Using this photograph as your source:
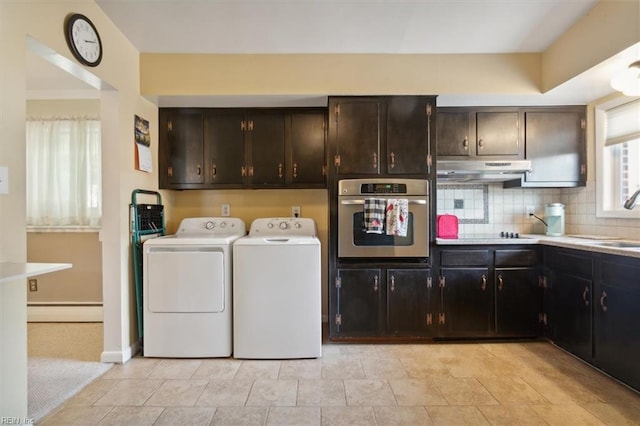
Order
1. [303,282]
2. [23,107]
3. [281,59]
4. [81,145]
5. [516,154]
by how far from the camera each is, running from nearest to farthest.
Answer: [23,107] < [303,282] < [281,59] < [516,154] < [81,145]

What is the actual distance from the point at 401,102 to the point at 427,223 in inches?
41.6

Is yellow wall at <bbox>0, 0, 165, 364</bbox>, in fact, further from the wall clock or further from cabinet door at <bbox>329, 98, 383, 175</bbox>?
cabinet door at <bbox>329, 98, 383, 175</bbox>

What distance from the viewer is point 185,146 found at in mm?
2973

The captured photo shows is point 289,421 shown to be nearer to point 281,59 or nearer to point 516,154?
point 281,59

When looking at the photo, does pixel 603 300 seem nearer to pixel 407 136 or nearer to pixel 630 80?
pixel 630 80

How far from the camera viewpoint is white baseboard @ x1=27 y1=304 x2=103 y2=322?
332 cm

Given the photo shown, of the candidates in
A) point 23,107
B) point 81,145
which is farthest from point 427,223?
point 81,145

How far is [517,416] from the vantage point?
175 cm

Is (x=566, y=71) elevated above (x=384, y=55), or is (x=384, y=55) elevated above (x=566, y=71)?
(x=384, y=55)

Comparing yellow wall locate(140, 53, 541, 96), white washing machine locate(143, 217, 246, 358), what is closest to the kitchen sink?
yellow wall locate(140, 53, 541, 96)

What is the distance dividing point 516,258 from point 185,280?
2714 millimetres

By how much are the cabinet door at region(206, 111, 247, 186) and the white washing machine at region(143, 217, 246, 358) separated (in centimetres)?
76

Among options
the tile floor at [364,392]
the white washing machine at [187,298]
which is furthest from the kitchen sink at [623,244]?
the white washing machine at [187,298]

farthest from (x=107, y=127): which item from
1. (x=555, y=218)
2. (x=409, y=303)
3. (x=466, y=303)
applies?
(x=555, y=218)
